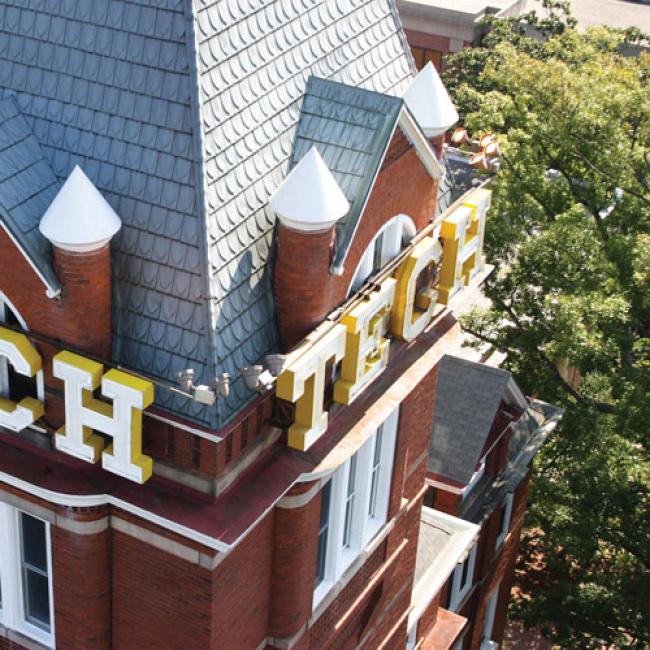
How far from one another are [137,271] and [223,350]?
164 centimetres

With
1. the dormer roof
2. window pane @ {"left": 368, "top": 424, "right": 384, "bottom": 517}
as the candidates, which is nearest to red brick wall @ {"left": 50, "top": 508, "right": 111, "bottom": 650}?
the dormer roof

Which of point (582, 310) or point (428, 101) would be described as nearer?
Answer: point (428, 101)

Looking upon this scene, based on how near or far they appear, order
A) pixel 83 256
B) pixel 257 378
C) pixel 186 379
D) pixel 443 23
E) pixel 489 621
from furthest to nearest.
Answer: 1. pixel 443 23
2. pixel 489 621
3. pixel 257 378
4. pixel 83 256
5. pixel 186 379

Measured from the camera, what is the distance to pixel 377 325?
704 inches

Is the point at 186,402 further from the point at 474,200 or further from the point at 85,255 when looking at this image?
the point at 474,200

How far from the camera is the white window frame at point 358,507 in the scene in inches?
798

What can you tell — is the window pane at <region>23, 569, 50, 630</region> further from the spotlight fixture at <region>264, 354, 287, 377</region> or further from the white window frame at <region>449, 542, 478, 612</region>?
the white window frame at <region>449, 542, 478, 612</region>

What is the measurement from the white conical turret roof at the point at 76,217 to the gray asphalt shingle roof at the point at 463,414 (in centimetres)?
1979

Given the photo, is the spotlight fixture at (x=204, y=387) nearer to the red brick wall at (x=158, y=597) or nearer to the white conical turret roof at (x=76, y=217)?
the white conical turret roof at (x=76, y=217)

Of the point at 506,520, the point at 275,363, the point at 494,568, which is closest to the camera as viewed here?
the point at 275,363

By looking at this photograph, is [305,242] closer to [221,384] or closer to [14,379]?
[221,384]

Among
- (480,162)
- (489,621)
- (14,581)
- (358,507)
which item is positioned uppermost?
(480,162)

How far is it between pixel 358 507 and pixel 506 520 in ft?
63.0

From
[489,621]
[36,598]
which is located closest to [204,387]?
[36,598]
